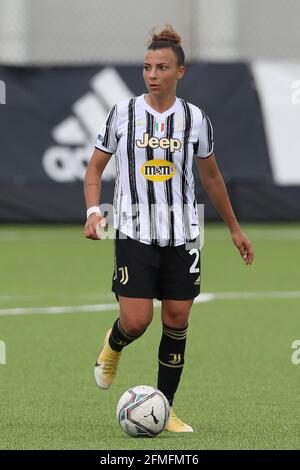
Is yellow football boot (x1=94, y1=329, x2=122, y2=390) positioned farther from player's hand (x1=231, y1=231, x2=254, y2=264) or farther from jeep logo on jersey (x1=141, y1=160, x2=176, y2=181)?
jeep logo on jersey (x1=141, y1=160, x2=176, y2=181)

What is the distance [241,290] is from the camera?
14047 mm

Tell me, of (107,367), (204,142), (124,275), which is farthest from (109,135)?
(107,367)

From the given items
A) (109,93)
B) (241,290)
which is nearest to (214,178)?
(241,290)

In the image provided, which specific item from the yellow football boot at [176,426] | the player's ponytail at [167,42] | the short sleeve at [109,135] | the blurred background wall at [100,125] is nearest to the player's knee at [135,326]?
the yellow football boot at [176,426]

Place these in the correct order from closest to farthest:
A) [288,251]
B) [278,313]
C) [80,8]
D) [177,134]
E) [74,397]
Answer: [177,134]
[74,397]
[278,313]
[288,251]
[80,8]

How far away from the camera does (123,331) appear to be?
7551 millimetres

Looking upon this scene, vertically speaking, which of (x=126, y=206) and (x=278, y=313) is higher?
(x=126, y=206)

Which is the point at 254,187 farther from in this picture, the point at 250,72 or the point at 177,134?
the point at 177,134

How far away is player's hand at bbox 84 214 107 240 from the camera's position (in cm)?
696

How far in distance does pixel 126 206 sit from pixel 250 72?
13.7 m

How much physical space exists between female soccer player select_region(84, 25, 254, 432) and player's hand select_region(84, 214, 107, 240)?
0.17m

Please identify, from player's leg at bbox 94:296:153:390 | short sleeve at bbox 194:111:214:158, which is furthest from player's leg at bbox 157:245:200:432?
short sleeve at bbox 194:111:214:158

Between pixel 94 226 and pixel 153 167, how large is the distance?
0.52 meters

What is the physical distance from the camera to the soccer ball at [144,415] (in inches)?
281
